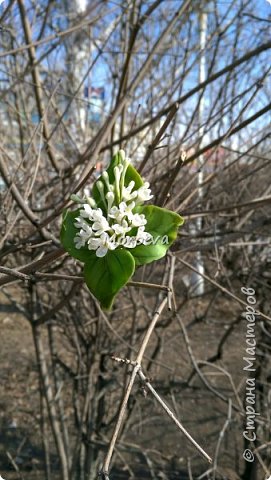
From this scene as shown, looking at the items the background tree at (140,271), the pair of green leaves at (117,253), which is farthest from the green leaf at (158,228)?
the background tree at (140,271)

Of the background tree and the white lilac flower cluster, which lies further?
the background tree

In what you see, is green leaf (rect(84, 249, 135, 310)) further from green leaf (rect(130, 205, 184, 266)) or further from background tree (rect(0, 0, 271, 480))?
background tree (rect(0, 0, 271, 480))

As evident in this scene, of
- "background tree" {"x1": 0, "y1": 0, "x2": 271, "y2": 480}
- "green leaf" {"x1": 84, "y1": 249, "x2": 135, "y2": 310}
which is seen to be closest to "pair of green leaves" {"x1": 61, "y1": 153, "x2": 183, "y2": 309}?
"green leaf" {"x1": 84, "y1": 249, "x2": 135, "y2": 310}

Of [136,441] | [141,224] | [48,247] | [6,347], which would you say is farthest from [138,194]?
[6,347]

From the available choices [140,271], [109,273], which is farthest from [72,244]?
[140,271]

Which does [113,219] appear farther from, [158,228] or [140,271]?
[140,271]

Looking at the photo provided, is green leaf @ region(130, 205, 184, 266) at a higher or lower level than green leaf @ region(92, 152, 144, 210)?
lower

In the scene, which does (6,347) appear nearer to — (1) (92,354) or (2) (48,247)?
(1) (92,354)
